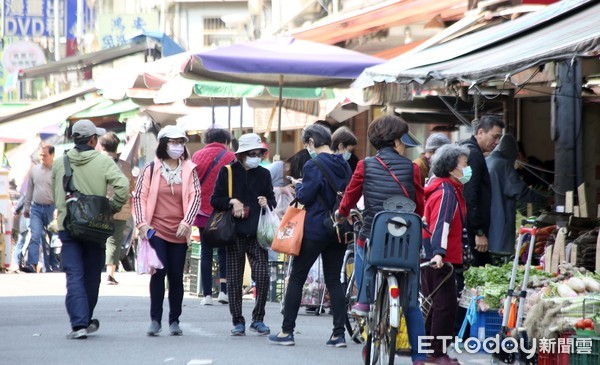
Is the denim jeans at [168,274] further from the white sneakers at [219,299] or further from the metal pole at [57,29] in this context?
the metal pole at [57,29]

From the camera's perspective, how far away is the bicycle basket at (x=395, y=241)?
858 cm

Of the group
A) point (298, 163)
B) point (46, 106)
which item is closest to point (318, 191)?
point (298, 163)

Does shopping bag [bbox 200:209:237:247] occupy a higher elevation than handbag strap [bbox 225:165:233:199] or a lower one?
lower

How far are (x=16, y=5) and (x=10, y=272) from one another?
27656mm

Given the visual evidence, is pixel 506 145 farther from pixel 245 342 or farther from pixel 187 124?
pixel 187 124

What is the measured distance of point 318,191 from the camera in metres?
10.5

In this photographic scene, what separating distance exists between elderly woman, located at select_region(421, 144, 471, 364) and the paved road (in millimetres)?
630

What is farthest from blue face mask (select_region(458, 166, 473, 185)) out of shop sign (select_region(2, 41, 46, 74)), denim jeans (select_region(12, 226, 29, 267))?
shop sign (select_region(2, 41, 46, 74))

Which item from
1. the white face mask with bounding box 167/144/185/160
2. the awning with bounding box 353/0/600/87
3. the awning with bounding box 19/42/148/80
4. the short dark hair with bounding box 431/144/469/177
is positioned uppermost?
the awning with bounding box 19/42/148/80

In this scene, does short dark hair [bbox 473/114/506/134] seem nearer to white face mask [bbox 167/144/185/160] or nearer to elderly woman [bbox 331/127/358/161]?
elderly woman [bbox 331/127/358/161]

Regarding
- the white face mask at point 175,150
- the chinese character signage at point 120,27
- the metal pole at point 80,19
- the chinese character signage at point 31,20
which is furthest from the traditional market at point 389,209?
the metal pole at point 80,19

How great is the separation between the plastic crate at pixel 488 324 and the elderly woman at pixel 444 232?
38.7 inches

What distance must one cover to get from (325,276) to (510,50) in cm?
246

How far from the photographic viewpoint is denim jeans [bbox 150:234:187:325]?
1134 cm
